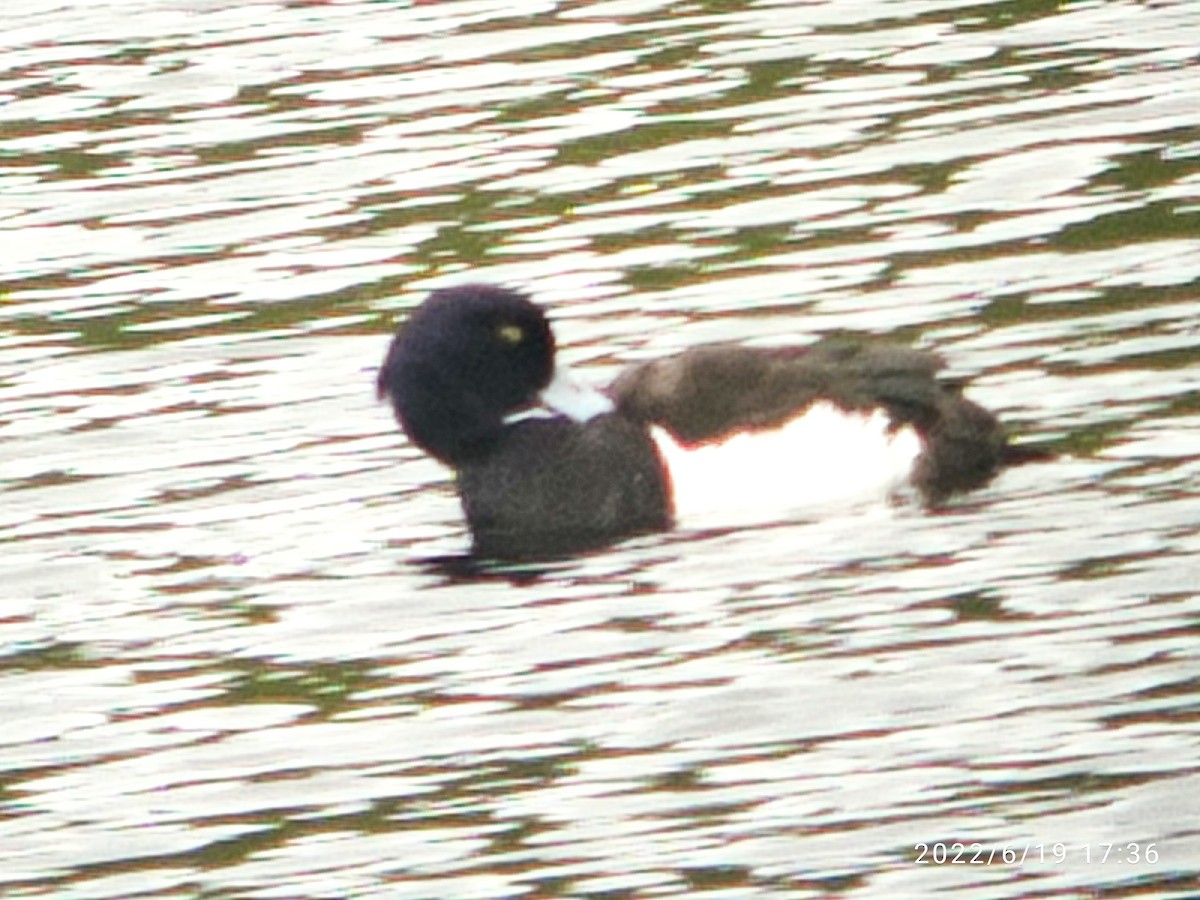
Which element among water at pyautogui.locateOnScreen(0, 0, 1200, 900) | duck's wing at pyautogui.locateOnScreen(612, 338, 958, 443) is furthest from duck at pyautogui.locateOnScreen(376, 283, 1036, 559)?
water at pyautogui.locateOnScreen(0, 0, 1200, 900)

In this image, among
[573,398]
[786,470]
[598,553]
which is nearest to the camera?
[598,553]

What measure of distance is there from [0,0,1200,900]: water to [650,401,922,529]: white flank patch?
0.38 m

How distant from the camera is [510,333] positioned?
49.8 ft

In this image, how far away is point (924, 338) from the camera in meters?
16.3

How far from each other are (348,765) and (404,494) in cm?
354

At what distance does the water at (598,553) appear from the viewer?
11.3 metres

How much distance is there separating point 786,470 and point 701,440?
328 mm

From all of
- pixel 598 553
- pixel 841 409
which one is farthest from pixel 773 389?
pixel 598 553

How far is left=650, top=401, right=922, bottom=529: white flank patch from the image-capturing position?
48.3 feet

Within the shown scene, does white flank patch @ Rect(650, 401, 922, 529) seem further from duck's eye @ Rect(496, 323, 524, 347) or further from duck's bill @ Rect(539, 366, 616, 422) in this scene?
duck's eye @ Rect(496, 323, 524, 347)

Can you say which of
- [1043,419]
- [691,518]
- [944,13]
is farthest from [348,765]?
[944,13]

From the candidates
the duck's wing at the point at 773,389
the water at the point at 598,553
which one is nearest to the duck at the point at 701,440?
the duck's wing at the point at 773,389

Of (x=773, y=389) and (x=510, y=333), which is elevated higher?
(x=510, y=333)

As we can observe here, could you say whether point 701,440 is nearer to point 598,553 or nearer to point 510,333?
point 598,553
